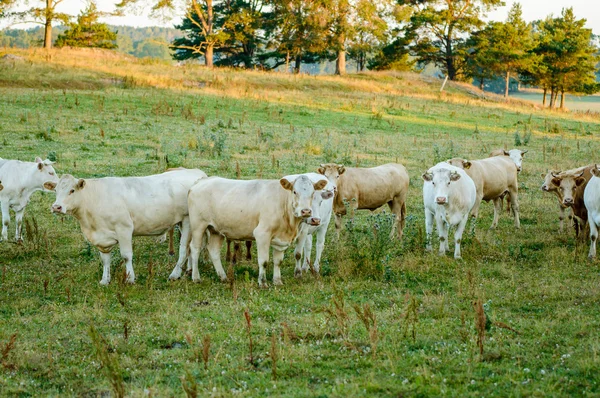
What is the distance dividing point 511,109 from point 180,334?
125ft

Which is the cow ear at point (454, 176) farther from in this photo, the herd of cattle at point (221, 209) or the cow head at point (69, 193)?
the cow head at point (69, 193)

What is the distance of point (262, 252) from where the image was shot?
987 cm

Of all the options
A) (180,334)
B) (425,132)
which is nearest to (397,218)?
(180,334)

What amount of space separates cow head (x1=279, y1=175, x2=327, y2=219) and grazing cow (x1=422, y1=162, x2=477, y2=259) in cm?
259

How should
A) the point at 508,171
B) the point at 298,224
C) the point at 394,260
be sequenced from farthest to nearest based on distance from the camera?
the point at 508,171
the point at 394,260
the point at 298,224

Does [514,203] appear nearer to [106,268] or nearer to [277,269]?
[277,269]

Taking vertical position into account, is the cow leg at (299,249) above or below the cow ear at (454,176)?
below

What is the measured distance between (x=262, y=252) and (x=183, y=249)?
1438 mm

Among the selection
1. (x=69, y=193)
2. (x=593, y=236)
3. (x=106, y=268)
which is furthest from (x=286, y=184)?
(x=593, y=236)

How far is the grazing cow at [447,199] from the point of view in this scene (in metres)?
11.5

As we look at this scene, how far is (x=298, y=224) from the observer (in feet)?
33.1

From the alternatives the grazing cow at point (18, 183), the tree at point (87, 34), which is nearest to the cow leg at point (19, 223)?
the grazing cow at point (18, 183)

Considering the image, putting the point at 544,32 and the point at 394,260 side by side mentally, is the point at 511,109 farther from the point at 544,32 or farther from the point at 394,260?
the point at 394,260

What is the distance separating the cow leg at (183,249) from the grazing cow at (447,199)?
13.3ft
